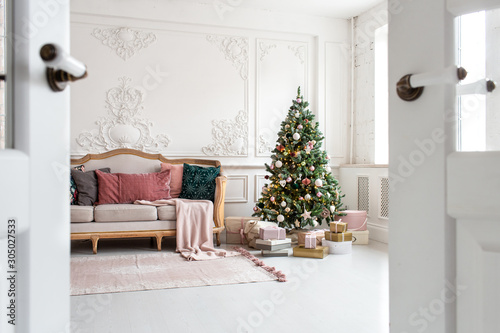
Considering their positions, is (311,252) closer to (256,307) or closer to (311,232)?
(311,232)

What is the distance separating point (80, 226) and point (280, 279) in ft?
6.95

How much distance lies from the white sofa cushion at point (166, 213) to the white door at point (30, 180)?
3.75m

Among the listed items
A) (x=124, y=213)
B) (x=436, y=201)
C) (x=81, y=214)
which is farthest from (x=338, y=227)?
(x=436, y=201)

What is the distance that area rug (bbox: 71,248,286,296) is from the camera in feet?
9.72

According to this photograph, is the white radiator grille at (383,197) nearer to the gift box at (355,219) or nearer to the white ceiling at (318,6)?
the gift box at (355,219)

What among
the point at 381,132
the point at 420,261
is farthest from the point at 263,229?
the point at 420,261

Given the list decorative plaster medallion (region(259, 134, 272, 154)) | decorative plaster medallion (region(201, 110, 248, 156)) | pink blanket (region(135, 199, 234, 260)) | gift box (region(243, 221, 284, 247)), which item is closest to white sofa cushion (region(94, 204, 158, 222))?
pink blanket (region(135, 199, 234, 260))

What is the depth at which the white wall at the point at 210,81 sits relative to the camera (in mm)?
5059

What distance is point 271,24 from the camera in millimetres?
5684

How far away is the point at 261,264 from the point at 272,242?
0.44m

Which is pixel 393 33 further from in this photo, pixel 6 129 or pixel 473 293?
pixel 6 129

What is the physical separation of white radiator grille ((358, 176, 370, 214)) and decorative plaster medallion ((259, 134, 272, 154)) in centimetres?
128

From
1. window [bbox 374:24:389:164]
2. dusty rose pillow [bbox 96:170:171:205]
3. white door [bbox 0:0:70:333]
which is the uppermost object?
window [bbox 374:24:389:164]

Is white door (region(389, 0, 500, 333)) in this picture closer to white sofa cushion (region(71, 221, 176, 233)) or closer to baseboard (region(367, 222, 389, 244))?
white sofa cushion (region(71, 221, 176, 233))
